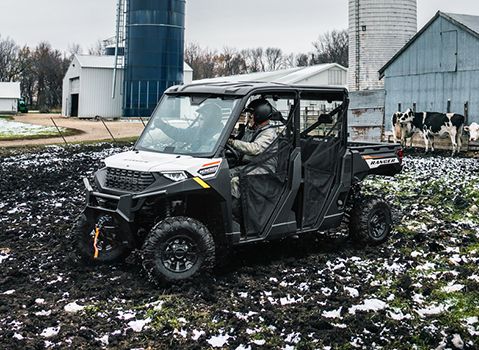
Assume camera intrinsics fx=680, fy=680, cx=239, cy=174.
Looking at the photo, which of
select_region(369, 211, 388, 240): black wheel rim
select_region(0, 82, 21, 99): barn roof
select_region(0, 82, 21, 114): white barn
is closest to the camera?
select_region(369, 211, 388, 240): black wheel rim

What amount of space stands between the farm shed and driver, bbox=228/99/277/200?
19934 mm

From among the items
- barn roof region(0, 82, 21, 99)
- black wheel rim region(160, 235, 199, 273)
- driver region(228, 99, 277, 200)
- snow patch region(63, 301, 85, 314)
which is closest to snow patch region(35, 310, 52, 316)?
snow patch region(63, 301, 85, 314)

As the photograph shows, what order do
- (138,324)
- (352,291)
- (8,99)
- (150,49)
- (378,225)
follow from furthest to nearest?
(8,99) < (150,49) < (378,225) < (352,291) < (138,324)

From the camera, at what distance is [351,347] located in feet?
19.7

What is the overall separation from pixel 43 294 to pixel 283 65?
11958cm

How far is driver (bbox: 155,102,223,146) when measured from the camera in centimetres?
831

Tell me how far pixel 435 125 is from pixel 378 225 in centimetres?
1675

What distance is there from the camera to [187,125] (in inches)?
338

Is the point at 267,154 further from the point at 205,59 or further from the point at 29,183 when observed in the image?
the point at 205,59

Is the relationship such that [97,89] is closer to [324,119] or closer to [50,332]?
[324,119]

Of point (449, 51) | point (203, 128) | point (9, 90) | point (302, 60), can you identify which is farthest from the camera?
point (302, 60)

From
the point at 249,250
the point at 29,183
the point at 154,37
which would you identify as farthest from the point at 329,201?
the point at 154,37

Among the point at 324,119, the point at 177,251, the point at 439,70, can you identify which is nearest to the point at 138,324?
the point at 177,251

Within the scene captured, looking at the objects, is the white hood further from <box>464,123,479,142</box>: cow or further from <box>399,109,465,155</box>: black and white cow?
<box>464,123,479,142</box>: cow
